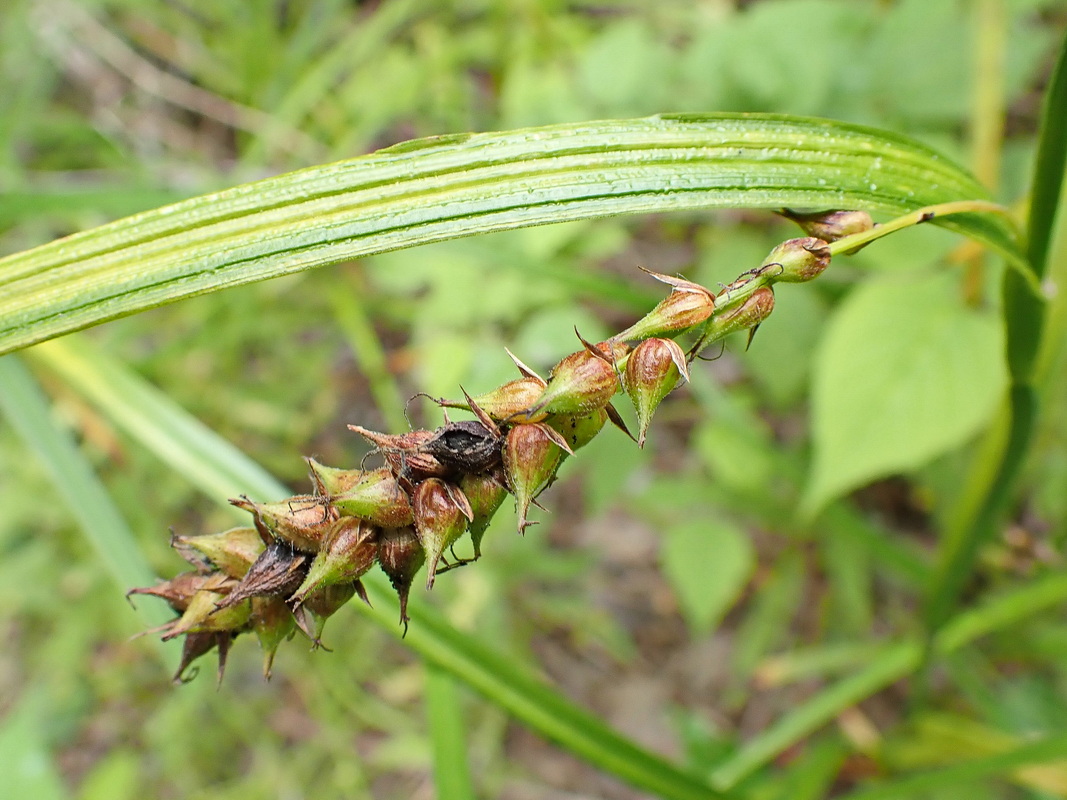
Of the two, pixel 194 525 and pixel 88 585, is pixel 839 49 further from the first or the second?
pixel 88 585

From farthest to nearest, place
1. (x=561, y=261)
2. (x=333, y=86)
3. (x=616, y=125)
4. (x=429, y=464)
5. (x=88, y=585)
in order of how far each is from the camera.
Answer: (x=333, y=86), (x=88, y=585), (x=561, y=261), (x=616, y=125), (x=429, y=464)

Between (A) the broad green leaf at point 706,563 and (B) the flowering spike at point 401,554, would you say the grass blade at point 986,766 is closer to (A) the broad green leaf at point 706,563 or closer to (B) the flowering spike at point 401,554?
(A) the broad green leaf at point 706,563

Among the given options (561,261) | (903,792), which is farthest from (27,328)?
(561,261)

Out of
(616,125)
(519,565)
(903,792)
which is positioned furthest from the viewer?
(519,565)

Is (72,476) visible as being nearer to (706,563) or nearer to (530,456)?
(530,456)

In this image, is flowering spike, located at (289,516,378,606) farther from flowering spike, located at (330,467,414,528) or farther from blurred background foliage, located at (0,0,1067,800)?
blurred background foliage, located at (0,0,1067,800)

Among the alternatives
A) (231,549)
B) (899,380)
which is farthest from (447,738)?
(899,380)

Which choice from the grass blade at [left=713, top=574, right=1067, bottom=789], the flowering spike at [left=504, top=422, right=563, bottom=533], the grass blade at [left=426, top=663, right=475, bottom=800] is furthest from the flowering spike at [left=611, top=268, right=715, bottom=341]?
the grass blade at [left=713, top=574, right=1067, bottom=789]
